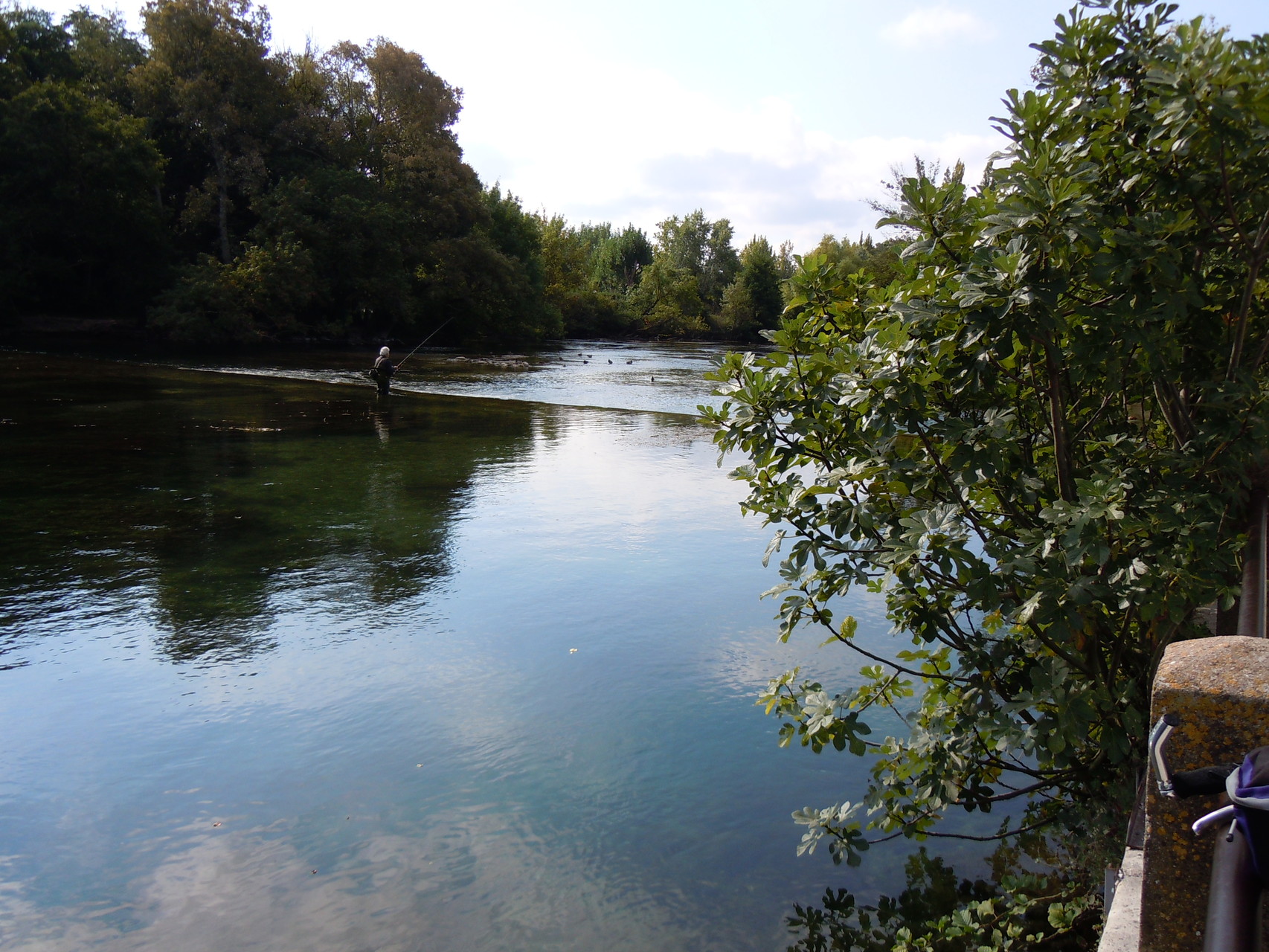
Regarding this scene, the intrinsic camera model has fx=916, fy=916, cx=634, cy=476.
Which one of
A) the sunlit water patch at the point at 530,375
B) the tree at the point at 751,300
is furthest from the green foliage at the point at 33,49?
the tree at the point at 751,300

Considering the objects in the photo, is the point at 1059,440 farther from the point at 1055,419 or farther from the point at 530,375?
the point at 530,375

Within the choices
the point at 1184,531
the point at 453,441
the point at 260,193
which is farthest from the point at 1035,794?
the point at 260,193

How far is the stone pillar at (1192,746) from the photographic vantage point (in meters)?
1.59

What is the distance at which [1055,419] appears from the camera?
2.89m

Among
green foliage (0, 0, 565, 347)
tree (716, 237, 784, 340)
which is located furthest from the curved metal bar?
tree (716, 237, 784, 340)

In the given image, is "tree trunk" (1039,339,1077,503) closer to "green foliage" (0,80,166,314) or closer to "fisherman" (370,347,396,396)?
"fisherman" (370,347,396,396)

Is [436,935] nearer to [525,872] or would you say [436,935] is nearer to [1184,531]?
[525,872]

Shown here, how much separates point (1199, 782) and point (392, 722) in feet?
13.1

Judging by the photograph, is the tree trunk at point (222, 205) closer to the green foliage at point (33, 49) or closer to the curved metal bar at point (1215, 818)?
the green foliage at point (33, 49)

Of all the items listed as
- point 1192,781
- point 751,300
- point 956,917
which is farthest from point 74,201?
point 751,300

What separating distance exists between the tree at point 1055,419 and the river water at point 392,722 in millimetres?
934

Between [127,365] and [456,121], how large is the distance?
33.7 metres

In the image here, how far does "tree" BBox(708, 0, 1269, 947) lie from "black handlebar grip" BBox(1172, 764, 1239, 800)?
3.79ft

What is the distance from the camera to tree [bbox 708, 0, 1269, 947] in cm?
249
